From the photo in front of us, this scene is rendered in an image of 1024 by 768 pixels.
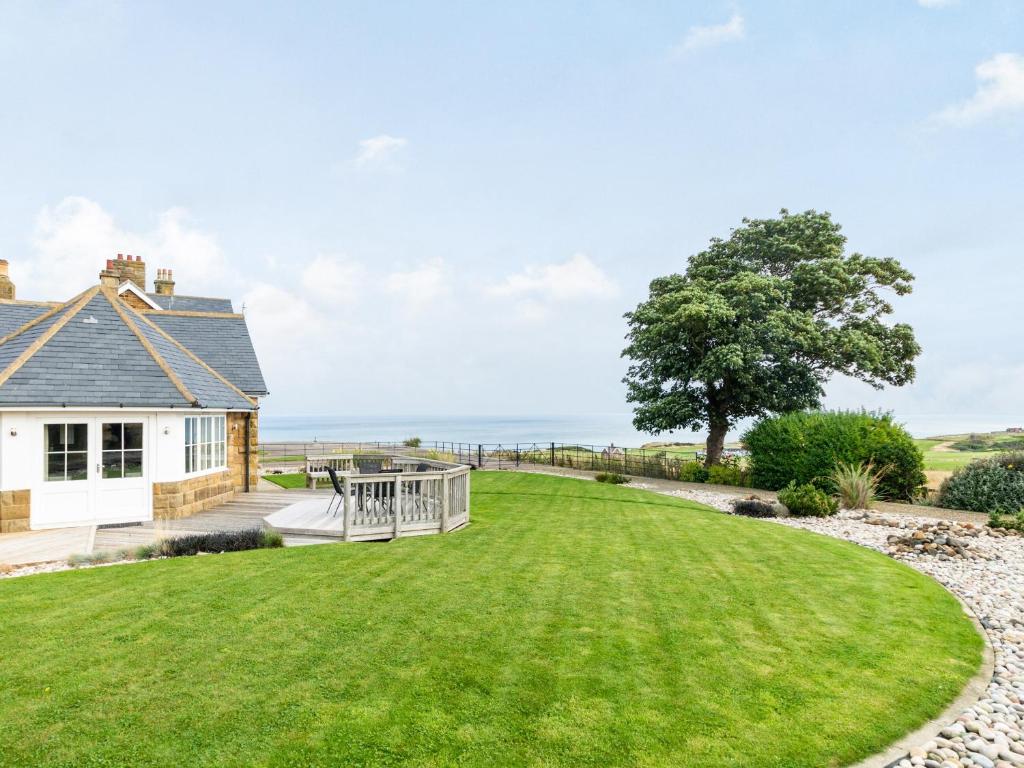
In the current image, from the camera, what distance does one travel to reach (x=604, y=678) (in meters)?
4.47

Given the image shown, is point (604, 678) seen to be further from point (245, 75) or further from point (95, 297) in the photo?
point (245, 75)

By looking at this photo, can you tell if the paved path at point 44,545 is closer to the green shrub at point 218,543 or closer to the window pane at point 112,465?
the window pane at point 112,465

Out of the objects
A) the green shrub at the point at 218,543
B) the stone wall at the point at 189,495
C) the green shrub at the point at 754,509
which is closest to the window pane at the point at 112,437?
the stone wall at the point at 189,495

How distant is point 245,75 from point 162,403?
14370mm

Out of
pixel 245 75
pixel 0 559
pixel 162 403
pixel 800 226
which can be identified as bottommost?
pixel 0 559

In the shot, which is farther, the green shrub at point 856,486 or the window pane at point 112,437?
the green shrub at point 856,486

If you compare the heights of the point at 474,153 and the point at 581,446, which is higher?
the point at 474,153

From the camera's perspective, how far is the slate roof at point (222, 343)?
57.1ft

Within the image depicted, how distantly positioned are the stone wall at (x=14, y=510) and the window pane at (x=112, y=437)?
1.54 metres

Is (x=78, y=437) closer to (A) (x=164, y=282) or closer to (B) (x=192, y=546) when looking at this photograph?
(B) (x=192, y=546)

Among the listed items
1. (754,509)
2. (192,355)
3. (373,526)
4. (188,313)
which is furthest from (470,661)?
Result: (188,313)

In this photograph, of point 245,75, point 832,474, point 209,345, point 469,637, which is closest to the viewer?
point 469,637

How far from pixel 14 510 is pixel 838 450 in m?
21.6

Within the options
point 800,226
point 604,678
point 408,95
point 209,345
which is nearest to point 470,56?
point 408,95
